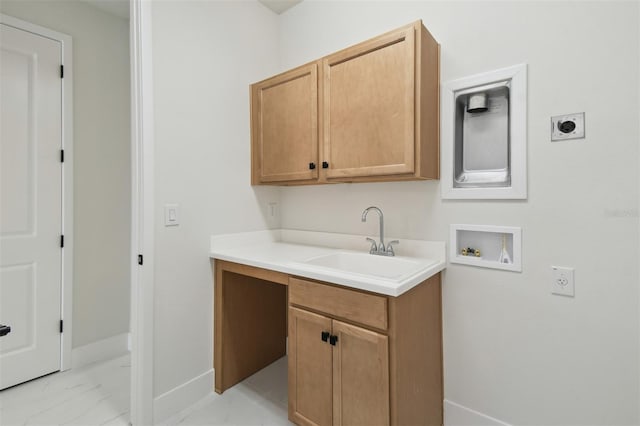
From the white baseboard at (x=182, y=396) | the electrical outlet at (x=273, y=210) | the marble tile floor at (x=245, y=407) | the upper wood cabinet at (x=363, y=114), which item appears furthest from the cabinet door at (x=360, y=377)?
the electrical outlet at (x=273, y=210)

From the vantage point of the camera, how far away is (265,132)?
209 centimetres

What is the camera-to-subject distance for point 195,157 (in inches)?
72.1

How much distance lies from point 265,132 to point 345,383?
1577mm

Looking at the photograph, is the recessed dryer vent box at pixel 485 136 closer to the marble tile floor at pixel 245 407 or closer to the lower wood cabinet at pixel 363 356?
the lower wood cabinet at pixel 363 356

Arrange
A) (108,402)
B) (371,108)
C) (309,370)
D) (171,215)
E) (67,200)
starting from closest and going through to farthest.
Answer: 1. (309,370)
2. (371,108)
3. (171,215)
4. (108,402)
5. (67,200)

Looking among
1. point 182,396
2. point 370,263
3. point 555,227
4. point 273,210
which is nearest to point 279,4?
point 273,210

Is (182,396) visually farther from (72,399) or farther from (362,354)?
(362,354)

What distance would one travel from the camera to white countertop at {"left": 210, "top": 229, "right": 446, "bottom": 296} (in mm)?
1251

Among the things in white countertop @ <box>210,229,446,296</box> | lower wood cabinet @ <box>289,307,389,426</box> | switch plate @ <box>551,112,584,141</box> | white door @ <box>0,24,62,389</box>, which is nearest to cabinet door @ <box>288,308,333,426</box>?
lower wood cabinet @ <box>289,307,389,426</box>

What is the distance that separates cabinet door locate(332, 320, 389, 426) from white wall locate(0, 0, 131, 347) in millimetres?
2010

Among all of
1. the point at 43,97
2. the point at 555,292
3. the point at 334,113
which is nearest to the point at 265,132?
the point at 334,113

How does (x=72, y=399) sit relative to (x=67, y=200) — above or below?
below

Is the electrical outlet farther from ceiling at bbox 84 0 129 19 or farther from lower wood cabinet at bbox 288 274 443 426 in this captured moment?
ceiling at bbox 84 0 129 19

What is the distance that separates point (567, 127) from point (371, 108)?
2.79 feet
